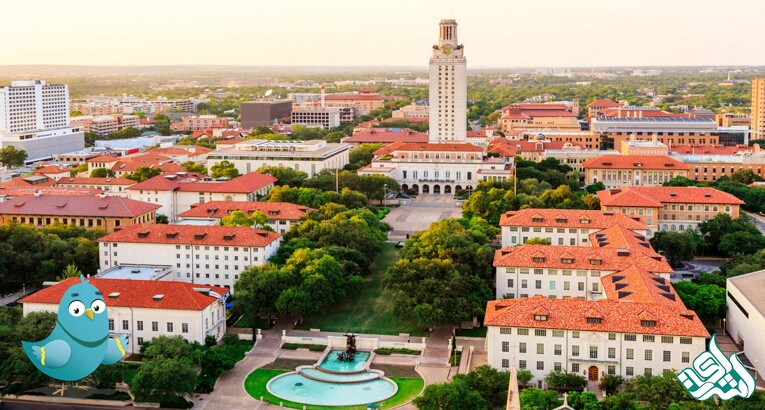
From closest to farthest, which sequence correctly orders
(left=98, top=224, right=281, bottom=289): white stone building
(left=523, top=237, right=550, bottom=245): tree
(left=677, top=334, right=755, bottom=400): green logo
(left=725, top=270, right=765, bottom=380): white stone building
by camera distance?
(left=677, top=334, right=755, bottom=400): green logo, (left=725, top=270, right=765, bottom=380): white stone building, (left=98, top=224, right=281, bottom=289): white stone building, (left=523, top=237, right=550, bottom=245): tree

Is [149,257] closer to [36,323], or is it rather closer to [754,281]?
[36,323]

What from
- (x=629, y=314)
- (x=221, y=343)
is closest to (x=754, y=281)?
(x=629, y=314)

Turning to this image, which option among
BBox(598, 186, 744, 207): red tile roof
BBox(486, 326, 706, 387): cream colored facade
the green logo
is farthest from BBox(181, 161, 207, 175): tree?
Answer: the green logo

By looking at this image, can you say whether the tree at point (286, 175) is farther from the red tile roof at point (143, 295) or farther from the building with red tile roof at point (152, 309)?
the building with red tile roof at point (152, 309)

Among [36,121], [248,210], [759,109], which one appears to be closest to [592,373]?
[248,210]

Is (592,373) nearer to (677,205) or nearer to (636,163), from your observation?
(677,205)

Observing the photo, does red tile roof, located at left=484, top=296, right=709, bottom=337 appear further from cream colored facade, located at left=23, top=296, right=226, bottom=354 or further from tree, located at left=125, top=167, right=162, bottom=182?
tree, located at left=125, top=167, right=162, bottom=182
